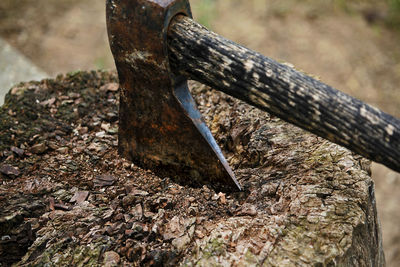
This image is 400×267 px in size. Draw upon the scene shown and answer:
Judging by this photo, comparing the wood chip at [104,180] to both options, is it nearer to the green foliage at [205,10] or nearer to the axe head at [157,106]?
the axe head at [157,106]

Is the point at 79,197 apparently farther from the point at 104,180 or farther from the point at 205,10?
the point at 205,10

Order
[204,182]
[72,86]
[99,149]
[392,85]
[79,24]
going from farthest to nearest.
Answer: [79,24] < [392,85] < [72,86] < [99,149] < [204,182]

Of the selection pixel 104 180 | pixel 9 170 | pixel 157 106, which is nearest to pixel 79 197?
pixel 104 180

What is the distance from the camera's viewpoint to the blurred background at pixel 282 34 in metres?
4.17

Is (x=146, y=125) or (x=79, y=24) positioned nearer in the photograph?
(x=146, y=125)

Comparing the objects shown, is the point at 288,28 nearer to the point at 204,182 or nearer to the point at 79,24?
the point at 79,24

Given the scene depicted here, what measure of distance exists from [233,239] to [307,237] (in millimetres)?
261

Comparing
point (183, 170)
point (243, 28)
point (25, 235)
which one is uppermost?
point (243, 28)

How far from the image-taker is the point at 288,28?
15.1 ft

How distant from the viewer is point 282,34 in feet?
14.9

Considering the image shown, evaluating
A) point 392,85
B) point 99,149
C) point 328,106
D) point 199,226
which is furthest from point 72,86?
point 392,85

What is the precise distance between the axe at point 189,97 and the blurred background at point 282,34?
93.4 inches

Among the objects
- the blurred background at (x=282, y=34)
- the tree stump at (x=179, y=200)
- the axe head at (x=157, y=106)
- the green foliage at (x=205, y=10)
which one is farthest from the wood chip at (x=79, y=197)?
the green foliage at (x=205, y=10)

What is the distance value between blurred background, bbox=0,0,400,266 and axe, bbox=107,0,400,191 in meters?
2.37
